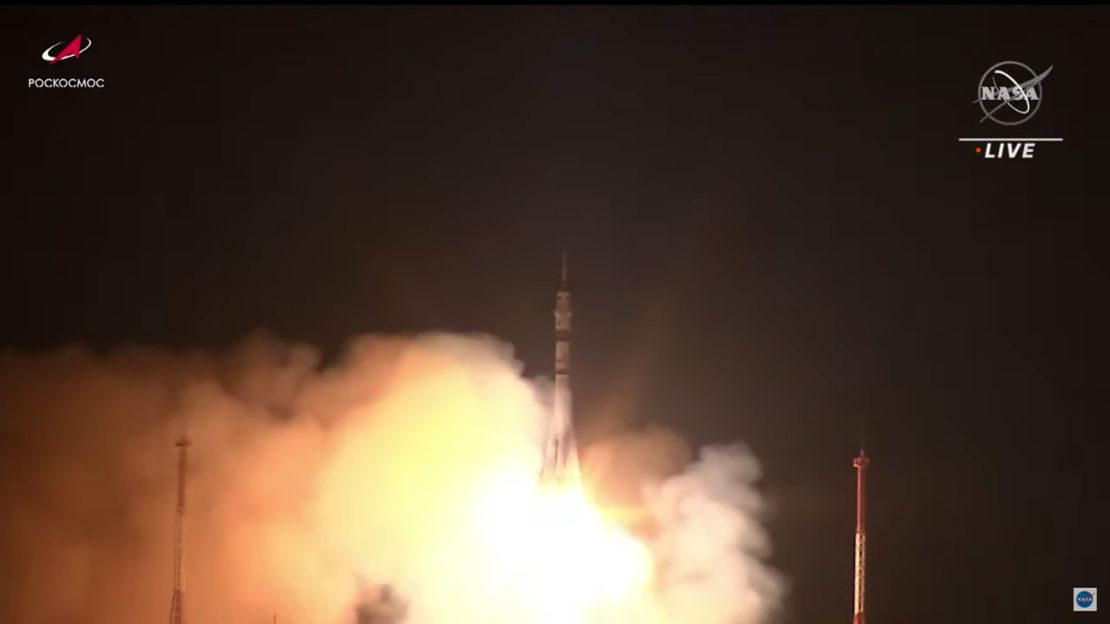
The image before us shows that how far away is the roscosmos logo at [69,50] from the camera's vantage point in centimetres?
393

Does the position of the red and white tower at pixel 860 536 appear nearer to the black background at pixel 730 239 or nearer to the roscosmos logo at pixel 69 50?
the black background at pixel 730 239

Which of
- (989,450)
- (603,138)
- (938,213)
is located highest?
(603,138)

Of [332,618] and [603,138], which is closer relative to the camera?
[603,138]

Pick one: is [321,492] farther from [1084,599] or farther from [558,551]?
[1084,599]

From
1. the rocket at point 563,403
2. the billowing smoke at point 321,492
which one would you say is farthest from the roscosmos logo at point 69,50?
the rocket at point 563,403

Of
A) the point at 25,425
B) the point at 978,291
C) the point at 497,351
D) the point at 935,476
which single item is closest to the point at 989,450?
the point at 935,476

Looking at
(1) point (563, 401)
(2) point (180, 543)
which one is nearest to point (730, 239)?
(1) point (563, 401)

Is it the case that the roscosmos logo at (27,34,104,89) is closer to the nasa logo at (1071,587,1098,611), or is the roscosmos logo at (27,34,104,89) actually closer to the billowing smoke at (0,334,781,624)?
the billowing smoke at (0,334,781,624)

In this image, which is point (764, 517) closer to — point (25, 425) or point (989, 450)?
point (989, 450)

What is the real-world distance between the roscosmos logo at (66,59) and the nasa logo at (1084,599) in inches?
166

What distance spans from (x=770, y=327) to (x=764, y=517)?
76 cm

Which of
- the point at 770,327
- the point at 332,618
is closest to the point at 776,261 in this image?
the point at 770,327

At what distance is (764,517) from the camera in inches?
161

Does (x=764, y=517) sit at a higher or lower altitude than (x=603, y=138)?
lower
